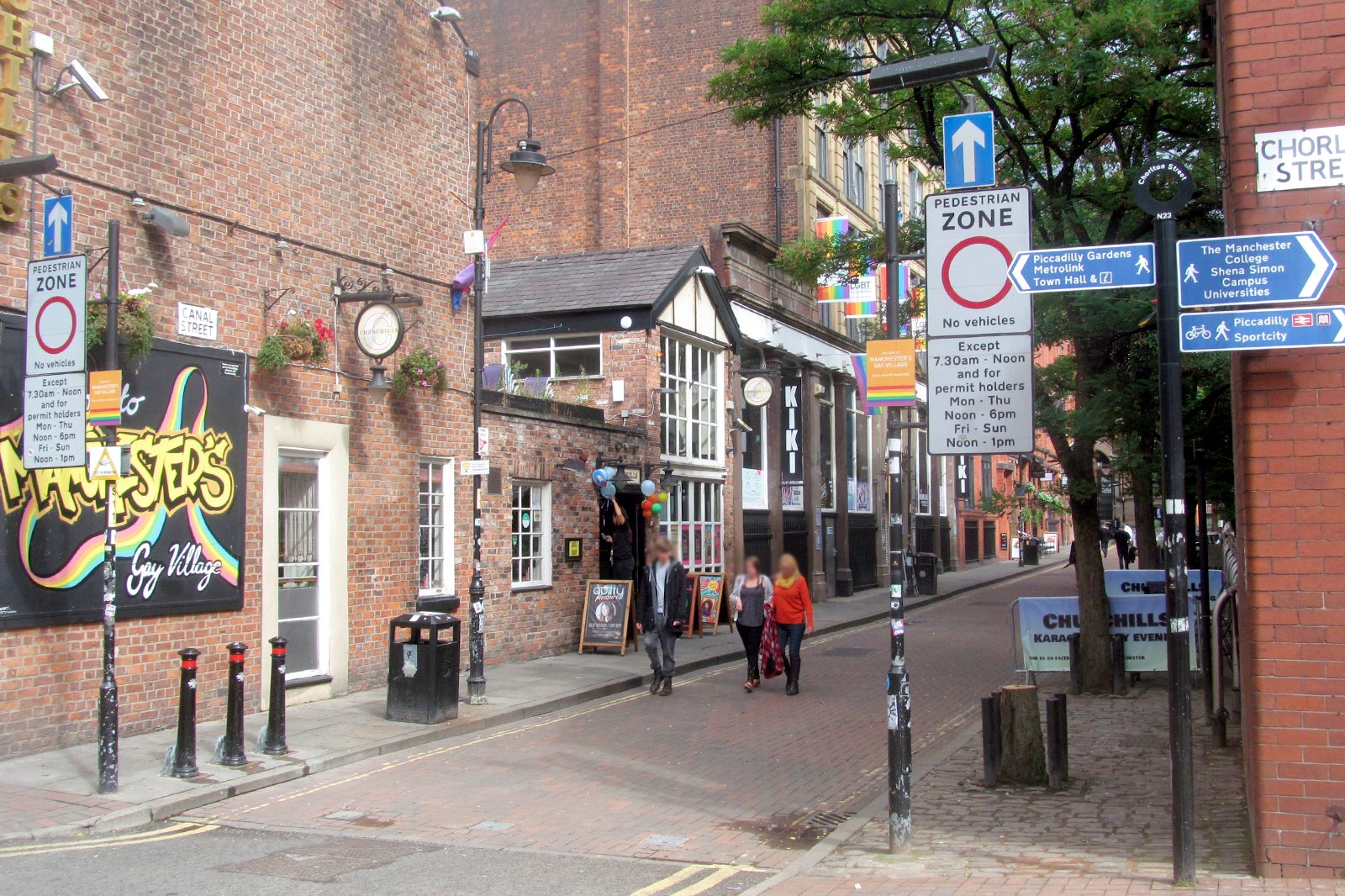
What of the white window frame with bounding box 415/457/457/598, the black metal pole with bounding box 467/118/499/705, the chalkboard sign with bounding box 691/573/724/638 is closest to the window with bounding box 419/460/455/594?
the white window frame with bounding box 415/457/457/598

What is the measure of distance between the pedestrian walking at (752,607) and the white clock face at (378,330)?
485cm

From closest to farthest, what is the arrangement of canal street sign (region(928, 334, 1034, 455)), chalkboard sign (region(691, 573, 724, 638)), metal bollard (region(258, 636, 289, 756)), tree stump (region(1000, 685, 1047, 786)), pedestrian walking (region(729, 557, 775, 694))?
1. canal street sign (region(928, 334, 1034, 455))
2. tree stump (region(1000, 685, 1047, 786))
3. metal bollard (region(258, 636, 289, 756))
4. pedestrian walking (region(729, 557, 775, 694))
5. chalkboard sign (region(691, 573, 724, 638))

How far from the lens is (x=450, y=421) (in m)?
15.2

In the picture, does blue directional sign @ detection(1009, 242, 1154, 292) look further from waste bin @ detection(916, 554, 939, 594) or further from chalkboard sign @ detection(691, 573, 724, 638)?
waste bin @ detection(916, 554, 939, 594)

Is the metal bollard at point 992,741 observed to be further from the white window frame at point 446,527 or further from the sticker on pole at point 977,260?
the white window frame at point 446,527

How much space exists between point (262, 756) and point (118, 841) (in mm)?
2275

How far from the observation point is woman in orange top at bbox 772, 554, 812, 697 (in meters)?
14.0

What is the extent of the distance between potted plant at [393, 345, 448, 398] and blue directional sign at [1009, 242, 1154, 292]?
899 cm

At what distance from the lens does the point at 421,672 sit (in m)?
11.7

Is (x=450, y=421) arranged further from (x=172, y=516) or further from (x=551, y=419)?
(x=172, y=516)

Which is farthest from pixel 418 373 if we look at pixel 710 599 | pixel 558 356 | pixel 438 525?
pixel 710 599

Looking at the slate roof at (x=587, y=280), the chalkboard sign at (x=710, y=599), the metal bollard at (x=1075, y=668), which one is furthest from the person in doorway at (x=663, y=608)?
the slate roof at (x=587, y=280)

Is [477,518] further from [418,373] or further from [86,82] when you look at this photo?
[86,82]

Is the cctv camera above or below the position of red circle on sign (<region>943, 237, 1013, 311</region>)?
above
